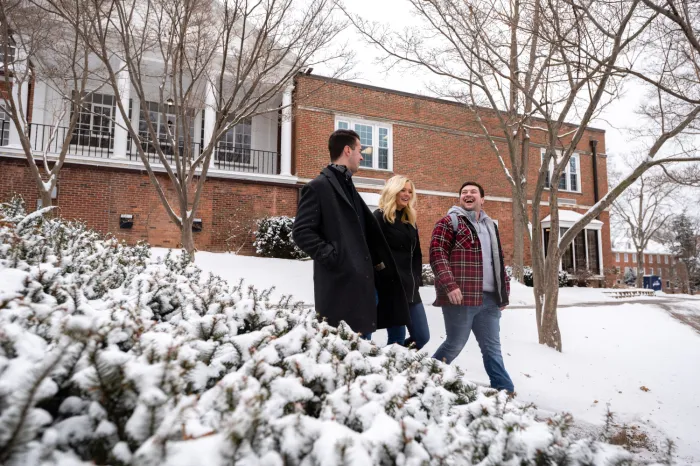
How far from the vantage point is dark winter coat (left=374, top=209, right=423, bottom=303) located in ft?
11.9

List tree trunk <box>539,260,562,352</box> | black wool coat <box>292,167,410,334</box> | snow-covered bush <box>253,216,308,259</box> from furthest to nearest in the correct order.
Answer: snow-covered bush <box>253,216,308,259</box>
tree trunk <box>539,260,562,352</box>
black wool coat <box>292,167,410,334</box>

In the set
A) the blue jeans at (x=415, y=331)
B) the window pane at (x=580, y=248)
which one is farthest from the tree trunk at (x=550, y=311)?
the window pane at (x=580, y=248)

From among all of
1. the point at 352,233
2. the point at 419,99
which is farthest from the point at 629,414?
the point at 419,99

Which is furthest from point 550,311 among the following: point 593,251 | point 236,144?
point 593,251

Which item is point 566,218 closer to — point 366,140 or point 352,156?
point 366,140

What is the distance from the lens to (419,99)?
58.6ft

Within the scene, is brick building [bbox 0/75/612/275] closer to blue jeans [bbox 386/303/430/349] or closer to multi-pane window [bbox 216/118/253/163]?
multi-pane window [bbox 216/118/253/163]

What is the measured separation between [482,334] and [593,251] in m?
20.0

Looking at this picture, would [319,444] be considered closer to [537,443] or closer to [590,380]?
[537,443]

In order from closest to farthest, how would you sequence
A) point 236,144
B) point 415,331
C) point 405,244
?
point 415,331, point 405,244, point 236,144

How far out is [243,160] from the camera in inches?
620

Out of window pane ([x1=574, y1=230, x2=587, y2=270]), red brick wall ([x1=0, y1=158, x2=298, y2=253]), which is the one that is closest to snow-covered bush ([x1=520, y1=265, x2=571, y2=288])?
window pane ([x1=574, y1=230, x2=587, y2=270])

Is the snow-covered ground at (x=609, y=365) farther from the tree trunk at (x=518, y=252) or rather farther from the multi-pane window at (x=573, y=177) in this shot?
the multi-pane window at (x=573, y=177)

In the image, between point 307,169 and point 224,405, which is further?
point 307,169
